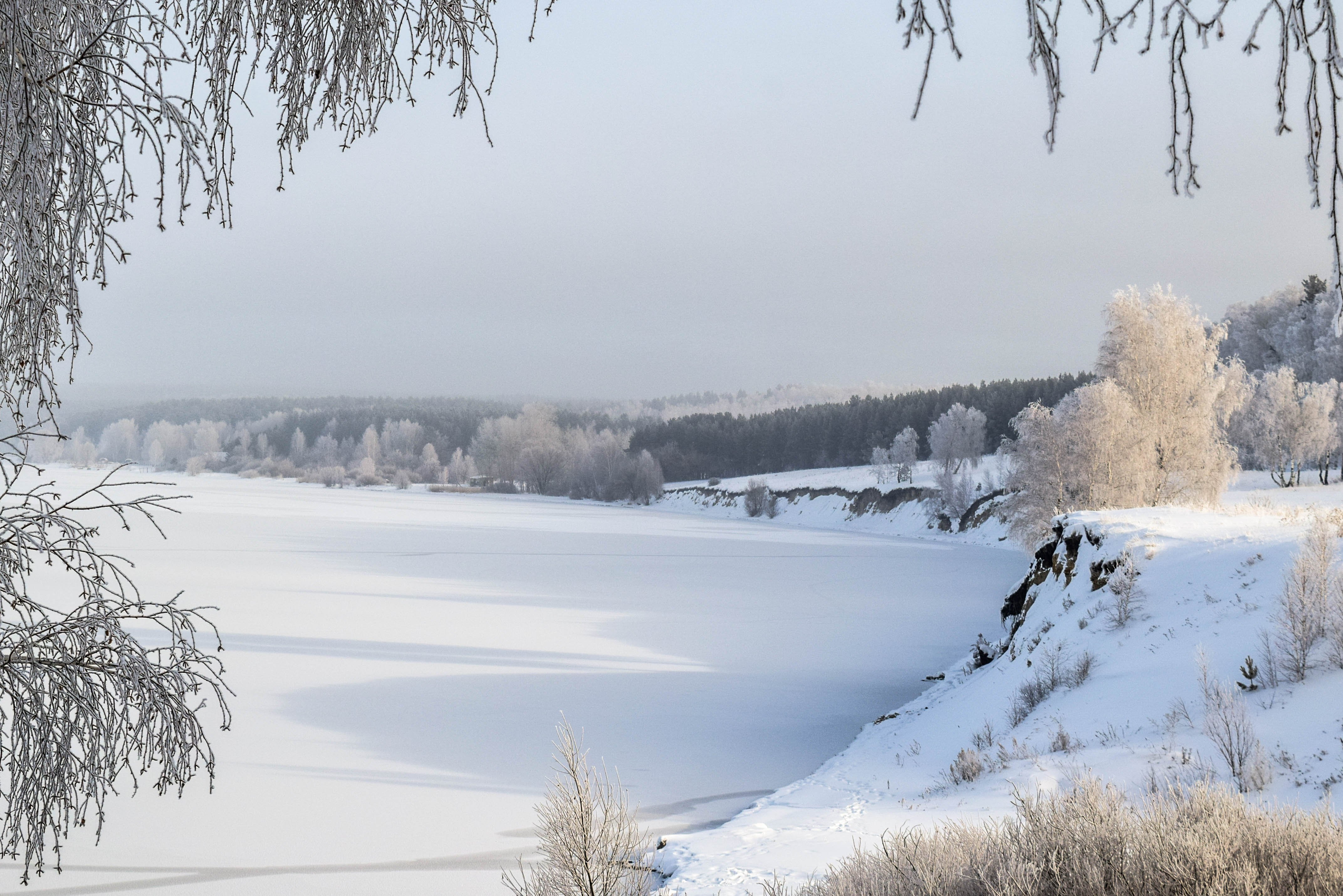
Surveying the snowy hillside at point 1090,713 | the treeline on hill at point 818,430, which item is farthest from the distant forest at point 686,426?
the snowy hillside at point 1090,713

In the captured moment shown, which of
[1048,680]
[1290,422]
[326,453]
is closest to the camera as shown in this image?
[1048,680]

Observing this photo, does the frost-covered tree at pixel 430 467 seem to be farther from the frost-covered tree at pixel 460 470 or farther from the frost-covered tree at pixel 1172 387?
the frost-covered tree at pixel 1172 387

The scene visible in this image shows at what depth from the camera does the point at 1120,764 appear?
7.19 m

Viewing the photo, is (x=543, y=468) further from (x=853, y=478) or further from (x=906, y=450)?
(x=906, y=450)

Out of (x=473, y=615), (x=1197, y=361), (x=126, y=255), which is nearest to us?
(x=126, y=255)

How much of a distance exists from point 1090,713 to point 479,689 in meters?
9.71

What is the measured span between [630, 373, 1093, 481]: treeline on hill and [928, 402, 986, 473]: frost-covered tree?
323 inches

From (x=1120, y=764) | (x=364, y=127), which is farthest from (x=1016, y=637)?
(x=364, y=127)

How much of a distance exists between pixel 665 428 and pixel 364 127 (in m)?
110

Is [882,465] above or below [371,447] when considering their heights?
above

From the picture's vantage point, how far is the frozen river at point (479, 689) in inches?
336

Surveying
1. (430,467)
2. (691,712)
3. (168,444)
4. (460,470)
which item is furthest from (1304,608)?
(168,444)

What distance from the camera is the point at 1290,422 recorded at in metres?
41.6

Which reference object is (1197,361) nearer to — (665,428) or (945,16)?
(945,16)
